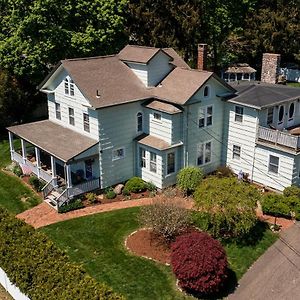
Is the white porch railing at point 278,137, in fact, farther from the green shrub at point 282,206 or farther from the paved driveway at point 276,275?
the paved driveway at point 276,275

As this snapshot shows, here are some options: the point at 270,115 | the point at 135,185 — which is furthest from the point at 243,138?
the point at 135,185

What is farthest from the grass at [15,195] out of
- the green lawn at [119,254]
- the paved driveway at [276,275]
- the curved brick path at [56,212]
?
the paved driveway at [276,275]

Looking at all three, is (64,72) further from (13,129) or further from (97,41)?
(97,41)

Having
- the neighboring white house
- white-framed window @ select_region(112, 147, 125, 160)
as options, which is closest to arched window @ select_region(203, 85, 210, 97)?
the neighboring white house

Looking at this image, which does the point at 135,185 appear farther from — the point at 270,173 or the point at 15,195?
the point at 270,173

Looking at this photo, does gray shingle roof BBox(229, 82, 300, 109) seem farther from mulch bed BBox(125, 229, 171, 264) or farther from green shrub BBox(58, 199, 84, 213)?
green shrub BBox(58, 199, 84, 213)
